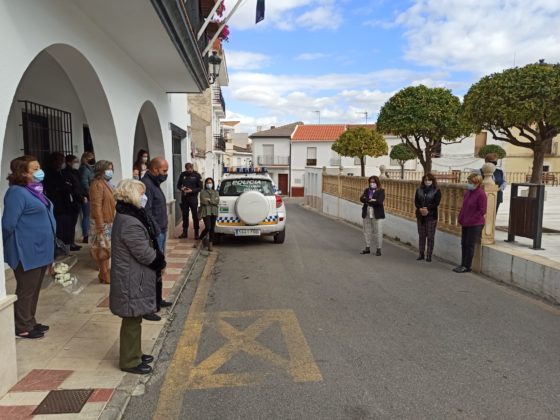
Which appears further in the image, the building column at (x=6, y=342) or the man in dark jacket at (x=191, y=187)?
the man in dark jacket at (x=191, y=187)

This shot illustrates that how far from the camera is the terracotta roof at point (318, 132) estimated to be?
50.9m

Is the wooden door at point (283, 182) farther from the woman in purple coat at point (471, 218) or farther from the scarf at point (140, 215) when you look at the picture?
the scarf at point (140, 215)

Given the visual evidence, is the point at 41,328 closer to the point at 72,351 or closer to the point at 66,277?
the point at 72,351

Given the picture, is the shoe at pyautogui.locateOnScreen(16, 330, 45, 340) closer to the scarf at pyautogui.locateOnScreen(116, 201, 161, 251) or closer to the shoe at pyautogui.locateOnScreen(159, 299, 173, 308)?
the shoe at pyautogui.locateOnScreen(159, 299, 173, 308)

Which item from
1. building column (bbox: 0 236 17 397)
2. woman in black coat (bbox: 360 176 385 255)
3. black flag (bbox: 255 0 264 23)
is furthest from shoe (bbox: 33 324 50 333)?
black flag (bbox: 255 0 264 23)

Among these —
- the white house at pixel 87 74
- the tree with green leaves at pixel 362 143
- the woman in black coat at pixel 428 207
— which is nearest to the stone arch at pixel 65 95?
the white house at pixel 87 74

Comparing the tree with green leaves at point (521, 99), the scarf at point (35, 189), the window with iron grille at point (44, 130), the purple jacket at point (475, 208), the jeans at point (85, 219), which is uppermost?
the tree with green leaves at point (521, 99)

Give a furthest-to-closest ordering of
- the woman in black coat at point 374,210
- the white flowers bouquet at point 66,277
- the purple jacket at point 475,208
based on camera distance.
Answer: the woman in black coat at point 374,210
the purple jacket at point 475,208
the white flowers bouquet at point 66,277

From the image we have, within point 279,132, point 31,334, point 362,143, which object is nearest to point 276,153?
point 279,132

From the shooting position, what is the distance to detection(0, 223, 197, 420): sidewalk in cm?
326

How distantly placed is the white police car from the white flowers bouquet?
3.48 m

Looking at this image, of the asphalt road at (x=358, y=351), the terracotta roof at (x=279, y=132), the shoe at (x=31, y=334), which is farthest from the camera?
the terracotta roof at (x=279, y=132)

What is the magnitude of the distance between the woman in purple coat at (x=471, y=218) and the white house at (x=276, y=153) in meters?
44.5

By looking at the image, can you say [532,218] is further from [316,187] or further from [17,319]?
[316,187]
